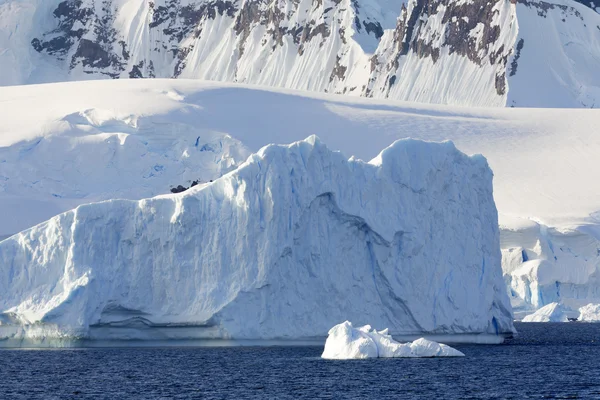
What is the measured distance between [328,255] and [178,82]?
184 feet

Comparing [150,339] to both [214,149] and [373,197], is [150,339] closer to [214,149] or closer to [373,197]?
[373,197]

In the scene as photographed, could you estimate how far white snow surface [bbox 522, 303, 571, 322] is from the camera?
64188mm

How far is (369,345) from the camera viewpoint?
124 feet

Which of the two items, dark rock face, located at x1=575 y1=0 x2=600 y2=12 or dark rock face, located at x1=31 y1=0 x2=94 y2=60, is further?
dark rock face, located at x1=31 y1=0 x2=94 y2=60

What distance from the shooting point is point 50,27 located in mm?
140500

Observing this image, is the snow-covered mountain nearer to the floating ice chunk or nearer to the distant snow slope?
the distant snow slope

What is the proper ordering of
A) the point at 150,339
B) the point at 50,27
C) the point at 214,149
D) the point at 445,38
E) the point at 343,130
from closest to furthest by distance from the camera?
the point at 150,339
the point at 214,149
the point at 343,130
the point at 445,38
the point at 50,27

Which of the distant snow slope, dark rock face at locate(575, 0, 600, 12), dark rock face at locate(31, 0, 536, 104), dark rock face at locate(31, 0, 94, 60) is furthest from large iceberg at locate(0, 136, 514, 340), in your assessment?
dark rock face at locate(31, 0, 94, 60)

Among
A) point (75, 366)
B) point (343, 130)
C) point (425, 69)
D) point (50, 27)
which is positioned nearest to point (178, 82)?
point (343, 130)

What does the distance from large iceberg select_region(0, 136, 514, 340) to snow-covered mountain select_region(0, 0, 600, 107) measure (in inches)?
2706

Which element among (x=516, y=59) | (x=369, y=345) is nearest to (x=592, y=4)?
(x=516, y=59)

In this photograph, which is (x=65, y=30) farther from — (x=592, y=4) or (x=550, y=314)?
(x=550, y=314)

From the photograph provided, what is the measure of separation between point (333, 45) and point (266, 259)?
93.8 meters

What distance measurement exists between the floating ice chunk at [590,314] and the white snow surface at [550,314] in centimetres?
98
